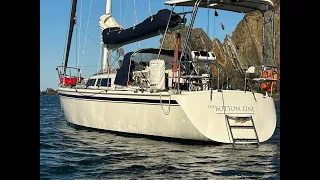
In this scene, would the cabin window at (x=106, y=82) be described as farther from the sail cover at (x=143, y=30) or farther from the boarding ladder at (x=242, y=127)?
the boarding ladder at (x=242, y=127)

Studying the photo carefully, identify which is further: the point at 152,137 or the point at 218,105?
the point at 152,137

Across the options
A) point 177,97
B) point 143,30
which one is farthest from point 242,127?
point 143,30

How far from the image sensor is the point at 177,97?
38.2 feet

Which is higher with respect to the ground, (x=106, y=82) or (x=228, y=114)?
(x=106, y=82)

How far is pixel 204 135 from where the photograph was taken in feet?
37.9

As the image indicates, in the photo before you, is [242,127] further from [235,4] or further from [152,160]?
[235,4]

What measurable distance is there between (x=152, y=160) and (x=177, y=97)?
268 cm

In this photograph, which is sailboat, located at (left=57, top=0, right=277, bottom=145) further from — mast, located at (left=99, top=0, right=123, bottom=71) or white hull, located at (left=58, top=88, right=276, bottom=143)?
mast, located at (left=99, top=0, right=123, bottom=71)

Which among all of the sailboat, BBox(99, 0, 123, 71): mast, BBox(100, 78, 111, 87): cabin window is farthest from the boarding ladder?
BBox(99, 0, 123, 71): mast

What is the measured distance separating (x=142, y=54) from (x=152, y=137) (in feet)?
13.6

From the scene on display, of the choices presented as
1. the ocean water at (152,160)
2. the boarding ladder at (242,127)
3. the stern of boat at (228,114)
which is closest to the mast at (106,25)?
the ocean water at (152,160)

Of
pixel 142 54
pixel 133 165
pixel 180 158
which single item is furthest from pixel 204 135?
pixel 142 54
